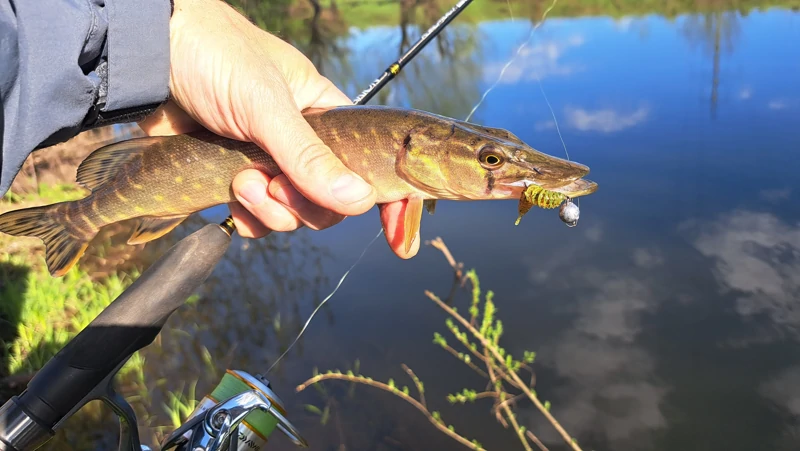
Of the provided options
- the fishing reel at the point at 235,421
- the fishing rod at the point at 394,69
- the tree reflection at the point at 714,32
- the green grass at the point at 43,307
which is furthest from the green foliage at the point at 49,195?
the tree reflection at the point at 714,32

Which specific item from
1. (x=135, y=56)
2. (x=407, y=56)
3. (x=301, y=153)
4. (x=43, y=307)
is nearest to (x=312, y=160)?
(x=301, y=153)

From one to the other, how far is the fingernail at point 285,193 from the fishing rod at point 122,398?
0.35 m

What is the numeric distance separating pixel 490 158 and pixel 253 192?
34.8 inches

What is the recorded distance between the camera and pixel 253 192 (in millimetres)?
Answer: 2137

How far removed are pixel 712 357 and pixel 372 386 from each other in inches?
78.7

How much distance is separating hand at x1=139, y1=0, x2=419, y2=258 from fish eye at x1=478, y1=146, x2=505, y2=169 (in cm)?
37

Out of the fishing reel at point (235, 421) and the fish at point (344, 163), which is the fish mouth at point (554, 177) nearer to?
the fish at point (344, 163)

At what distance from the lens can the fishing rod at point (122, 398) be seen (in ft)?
4.76

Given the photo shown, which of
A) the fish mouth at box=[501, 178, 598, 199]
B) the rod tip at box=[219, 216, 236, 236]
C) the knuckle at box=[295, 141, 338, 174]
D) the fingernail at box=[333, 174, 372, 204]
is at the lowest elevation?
the rod tip at box=[219, 216, 236, 236]

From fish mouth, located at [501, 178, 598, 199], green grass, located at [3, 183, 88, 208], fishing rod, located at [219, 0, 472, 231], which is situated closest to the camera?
fish mouth, located at [501, 178, 598, 199]

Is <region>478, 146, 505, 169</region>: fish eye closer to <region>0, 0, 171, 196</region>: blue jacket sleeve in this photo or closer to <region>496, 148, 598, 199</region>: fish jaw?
<region>496, 148, 598, 199</region>: fish jaw

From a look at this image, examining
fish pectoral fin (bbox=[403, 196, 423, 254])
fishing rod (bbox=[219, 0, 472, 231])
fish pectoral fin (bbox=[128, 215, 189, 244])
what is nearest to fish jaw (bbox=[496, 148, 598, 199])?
fish pectoral fin (bbox=[403, 196, 423, 254])

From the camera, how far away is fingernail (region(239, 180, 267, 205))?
2.12m

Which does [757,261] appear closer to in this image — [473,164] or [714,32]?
[473,164]
